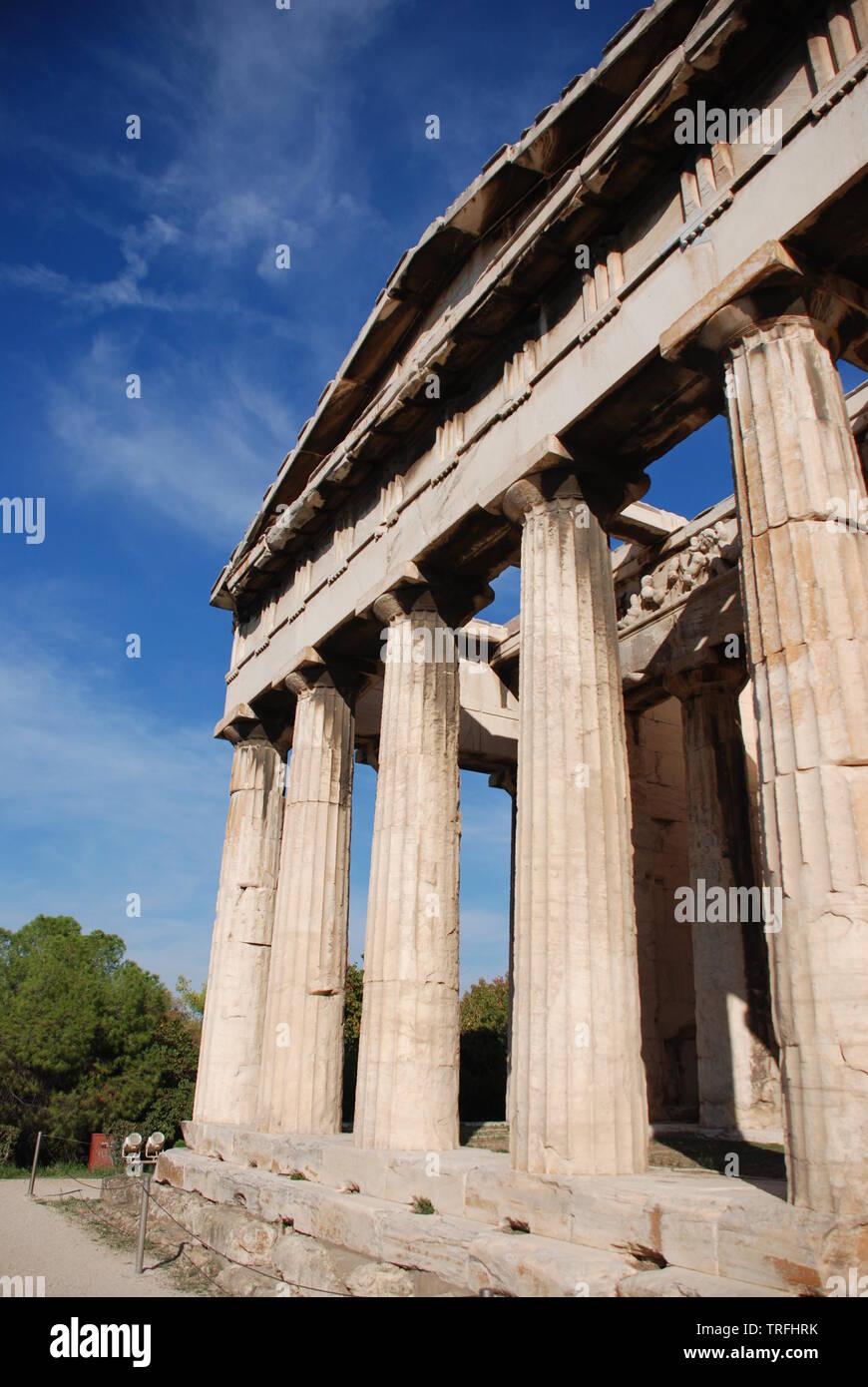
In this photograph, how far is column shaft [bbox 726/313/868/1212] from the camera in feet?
21.0

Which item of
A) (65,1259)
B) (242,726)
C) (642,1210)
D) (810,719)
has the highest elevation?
(242,726)

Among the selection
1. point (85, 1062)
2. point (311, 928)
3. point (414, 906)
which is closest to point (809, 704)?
point (414, 906)

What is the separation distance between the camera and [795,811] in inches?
280

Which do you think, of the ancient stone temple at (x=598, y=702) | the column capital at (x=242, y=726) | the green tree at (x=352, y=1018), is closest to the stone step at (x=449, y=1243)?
the ancient stone temple at (x=598, y=702)

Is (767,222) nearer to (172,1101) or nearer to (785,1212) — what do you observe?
(785,1212)

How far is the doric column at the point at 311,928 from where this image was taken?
48.2ft

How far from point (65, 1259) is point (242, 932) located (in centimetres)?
626

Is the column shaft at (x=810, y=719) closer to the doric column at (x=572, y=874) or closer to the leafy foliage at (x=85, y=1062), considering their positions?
the doric column at (x=572, y=874)

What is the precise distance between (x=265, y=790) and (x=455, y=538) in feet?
25.7

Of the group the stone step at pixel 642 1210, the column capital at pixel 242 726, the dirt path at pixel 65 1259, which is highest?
the column capital at pixel 242 726

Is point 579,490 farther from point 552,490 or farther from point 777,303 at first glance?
point 777,303

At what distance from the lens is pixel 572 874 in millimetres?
9602

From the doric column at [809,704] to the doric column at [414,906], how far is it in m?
5.79

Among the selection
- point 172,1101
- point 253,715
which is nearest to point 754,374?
point 253,715
